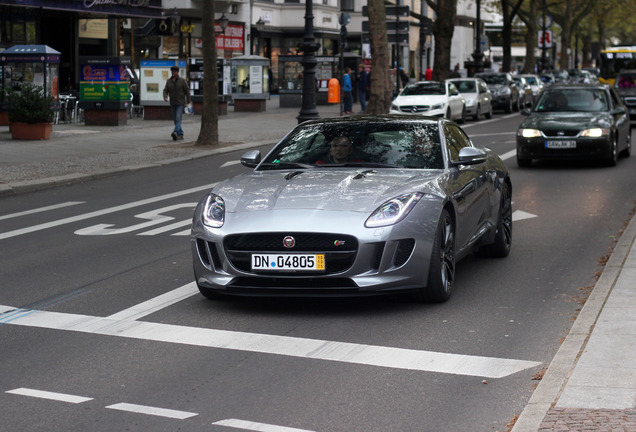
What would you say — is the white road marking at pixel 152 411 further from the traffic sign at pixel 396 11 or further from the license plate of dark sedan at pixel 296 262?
the traffic sign at pixel 396 11

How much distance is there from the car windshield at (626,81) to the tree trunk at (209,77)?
A: 15.6m

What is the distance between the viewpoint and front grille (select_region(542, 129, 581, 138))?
1956 centimetres

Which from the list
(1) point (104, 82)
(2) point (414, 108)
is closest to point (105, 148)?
(1) point (104, 82)

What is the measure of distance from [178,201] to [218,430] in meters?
10.7

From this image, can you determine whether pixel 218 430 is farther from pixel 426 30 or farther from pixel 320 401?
pixel 426 30

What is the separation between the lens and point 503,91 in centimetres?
4434

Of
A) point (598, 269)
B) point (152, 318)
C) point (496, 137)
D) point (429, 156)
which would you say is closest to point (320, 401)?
point (152, 318)

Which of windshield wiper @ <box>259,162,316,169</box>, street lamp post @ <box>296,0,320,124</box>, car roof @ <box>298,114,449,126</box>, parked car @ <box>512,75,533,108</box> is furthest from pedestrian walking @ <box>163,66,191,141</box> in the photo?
parked car @ <box>512,75,533,108</box>

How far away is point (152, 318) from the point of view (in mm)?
8062

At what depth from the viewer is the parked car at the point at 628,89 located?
111ft

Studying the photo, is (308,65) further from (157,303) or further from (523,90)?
(157,303)

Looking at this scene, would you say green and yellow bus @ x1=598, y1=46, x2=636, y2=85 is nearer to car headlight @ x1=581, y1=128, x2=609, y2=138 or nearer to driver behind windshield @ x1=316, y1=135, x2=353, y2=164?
car headlight @ x1=581, y1=128, x2=609, y2=138

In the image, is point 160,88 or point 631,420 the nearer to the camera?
point 631,420

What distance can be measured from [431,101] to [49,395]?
28.6 metres
